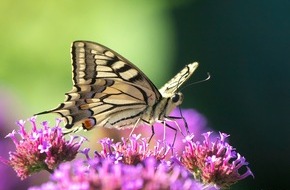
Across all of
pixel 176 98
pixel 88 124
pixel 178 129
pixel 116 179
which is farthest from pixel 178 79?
pixel 116 179

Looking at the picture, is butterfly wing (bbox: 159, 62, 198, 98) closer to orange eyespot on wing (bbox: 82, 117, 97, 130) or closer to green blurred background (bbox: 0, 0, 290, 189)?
orange eyespot on wing (bbox: 82, 117, 97, 130)

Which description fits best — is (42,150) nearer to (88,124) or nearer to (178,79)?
(88,124)

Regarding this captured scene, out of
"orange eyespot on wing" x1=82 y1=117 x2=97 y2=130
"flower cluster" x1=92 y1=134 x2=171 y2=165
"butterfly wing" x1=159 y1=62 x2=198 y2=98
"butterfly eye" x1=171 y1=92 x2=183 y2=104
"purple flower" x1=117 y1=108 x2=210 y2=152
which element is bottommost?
"purple flower" x1=117 y1=108 x2=210 y2=152

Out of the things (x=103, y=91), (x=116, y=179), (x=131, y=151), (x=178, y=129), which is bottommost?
(x=178, y=129)

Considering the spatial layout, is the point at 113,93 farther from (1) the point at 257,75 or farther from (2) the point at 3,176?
(1) the point at 257,75

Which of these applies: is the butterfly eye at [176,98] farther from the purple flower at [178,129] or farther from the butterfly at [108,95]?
the purple flower at [178,129]

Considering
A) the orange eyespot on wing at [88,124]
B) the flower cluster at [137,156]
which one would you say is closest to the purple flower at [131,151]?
the flower cluster at [137,156]

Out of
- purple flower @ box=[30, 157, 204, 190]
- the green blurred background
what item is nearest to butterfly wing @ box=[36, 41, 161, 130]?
purple flower @ box=[30, 157, 204, 190]
